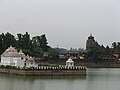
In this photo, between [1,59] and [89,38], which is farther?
[89,38]

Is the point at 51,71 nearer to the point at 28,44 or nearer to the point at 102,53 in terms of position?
the point at 28,44

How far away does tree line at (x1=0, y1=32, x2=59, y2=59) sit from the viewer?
95.0 m

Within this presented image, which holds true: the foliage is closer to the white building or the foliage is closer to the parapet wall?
the white building

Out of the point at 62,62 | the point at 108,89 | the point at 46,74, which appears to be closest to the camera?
the point at 108,89

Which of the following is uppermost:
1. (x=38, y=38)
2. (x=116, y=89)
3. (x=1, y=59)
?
(x=38, y=38)

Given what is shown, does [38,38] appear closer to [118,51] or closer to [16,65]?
[118,51]

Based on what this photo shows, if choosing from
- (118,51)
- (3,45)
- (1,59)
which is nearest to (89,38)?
(118,51)

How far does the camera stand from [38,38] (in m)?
111

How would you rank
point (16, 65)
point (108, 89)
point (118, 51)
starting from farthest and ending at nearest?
point (118, 51) < point (16, 65) < point (108, 89)

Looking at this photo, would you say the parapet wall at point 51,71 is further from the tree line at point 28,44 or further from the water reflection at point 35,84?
the tree line at point 28,44

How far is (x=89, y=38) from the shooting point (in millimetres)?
134250

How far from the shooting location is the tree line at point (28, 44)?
94956 mm

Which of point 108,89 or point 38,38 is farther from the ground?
point 38,38

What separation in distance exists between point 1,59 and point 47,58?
27454 mm
